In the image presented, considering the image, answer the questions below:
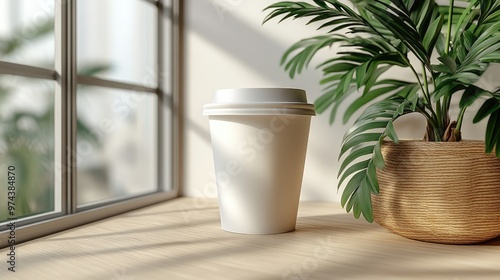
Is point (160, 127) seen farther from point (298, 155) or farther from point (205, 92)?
point (298, 155)

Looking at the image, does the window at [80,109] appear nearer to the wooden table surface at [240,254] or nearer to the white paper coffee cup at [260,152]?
the wooden table surface at [240,254]

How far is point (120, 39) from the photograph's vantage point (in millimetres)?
2072

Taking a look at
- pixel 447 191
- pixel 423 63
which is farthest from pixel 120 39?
pixel 447 191

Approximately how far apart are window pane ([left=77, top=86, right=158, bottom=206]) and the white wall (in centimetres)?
17

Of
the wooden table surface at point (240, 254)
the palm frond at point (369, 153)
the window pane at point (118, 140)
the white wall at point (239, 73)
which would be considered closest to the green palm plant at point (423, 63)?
the palm frond at point (369, 153)

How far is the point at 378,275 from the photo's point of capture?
0.69 metres

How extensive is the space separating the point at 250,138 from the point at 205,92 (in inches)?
28.3

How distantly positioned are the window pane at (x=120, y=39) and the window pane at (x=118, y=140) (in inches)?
4.4

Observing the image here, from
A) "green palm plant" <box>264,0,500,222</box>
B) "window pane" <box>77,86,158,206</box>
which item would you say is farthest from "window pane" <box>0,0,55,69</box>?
"green palm plant" <box>264,0,500,222</box>

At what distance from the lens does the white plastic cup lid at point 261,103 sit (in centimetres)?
94

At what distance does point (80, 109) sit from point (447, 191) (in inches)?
64.0

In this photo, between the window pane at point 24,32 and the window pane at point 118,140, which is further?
the window pane at point 118,140

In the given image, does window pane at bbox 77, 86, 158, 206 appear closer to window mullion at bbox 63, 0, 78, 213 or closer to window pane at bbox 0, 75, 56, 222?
window pane at bbox 0, 75, 56, 222

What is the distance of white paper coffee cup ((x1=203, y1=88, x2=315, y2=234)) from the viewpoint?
0.96 meters
